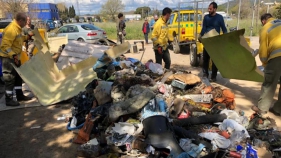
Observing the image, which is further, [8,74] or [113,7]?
[113,7]

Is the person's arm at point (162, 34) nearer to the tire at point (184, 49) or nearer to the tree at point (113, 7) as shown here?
the tire at point (184, 49)

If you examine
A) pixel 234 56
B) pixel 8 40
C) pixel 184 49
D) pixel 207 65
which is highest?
pixel 8 40

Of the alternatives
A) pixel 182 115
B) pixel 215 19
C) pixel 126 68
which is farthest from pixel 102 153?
pixel 215 19

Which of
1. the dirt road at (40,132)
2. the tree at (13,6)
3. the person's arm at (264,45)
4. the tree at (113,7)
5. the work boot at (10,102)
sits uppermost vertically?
the tree at (113,7)

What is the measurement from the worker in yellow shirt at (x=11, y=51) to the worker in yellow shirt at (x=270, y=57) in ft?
16.6

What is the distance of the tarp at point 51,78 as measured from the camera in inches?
219

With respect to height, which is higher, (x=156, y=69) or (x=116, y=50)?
(x=116, y=50)

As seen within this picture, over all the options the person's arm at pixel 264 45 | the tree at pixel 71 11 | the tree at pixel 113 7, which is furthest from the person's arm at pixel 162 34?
the tree at pixel 71 11

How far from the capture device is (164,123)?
11.3 ft

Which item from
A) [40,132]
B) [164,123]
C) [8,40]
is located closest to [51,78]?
[8,40]

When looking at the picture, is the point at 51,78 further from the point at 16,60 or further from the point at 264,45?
the point at 264,45

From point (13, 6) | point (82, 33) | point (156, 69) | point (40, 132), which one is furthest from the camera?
point (13, 6)

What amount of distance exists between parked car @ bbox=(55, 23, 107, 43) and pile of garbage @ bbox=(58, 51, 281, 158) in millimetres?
9929

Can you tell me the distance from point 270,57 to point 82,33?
12.2m
